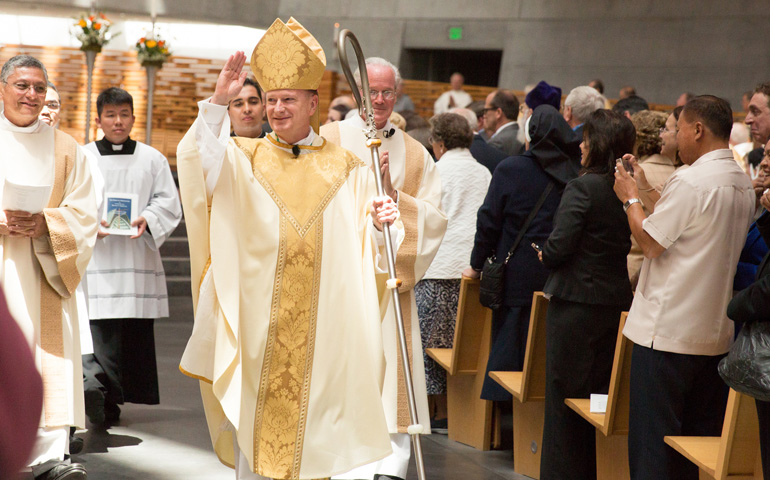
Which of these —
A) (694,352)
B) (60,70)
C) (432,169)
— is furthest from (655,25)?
(694,352)

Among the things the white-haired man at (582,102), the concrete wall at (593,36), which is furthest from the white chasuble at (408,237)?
the concrete wall at (593,36)

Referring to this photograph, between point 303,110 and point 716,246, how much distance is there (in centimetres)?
159

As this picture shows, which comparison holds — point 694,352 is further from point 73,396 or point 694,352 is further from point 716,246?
point 73,396

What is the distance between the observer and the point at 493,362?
17.0 feet

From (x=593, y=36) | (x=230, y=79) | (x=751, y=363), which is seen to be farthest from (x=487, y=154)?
(x=593, y=36)

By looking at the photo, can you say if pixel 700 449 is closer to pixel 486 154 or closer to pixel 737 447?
pixel 737 447

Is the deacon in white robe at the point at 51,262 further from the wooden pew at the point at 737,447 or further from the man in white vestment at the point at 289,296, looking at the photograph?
the wooden pew at the point at 737,447

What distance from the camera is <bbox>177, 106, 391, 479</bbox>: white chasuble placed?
11.4ft

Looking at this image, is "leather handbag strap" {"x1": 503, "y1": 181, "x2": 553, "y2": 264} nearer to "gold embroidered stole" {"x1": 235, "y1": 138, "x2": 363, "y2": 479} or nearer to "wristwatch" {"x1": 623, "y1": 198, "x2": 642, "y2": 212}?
"wristwatch" {"x1": 623, "y1": 198, "x2": 642, "y2": 212}

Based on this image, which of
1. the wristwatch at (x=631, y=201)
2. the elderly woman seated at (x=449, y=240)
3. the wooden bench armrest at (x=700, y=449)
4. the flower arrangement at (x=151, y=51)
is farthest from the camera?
the flower arrangement at (x=151, y=51)

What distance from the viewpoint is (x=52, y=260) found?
4355 mm

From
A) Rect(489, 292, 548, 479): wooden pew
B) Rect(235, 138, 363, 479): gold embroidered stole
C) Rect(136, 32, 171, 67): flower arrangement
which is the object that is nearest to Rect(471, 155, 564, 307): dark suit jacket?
Rect(489, 292, 548, 479): wooden pew

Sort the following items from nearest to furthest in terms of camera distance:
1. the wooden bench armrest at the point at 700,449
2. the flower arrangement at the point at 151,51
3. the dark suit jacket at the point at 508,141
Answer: the wooden bench armrest at the point at 700,449, the dark suit jacket at the point at 508,141, the flower arrangement at the point at 151,51

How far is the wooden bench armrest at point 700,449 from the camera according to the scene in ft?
11.0
